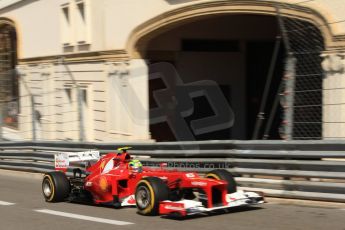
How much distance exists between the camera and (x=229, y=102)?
19328 millimetres

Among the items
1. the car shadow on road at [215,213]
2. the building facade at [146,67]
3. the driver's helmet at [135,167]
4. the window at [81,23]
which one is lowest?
the car shadow on road at [215,213]

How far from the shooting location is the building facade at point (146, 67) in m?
15.6

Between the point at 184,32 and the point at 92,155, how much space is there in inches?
306

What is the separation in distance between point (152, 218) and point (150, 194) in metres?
0.36

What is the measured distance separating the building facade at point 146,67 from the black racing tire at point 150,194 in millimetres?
5112

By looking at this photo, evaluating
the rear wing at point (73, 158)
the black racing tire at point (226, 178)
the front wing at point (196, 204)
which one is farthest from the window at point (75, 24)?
the front wing at point (196, 204)

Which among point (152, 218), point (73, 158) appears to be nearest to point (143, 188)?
point (152, 218)

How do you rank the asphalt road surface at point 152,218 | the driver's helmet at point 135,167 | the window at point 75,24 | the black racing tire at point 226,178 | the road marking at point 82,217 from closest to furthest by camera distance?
the asphalt road surface at point 152,218 → the road marking at point 82,217 → the black racing tire at point 226,178 → the driver's helmet at point 135,167 → the window at point 75,24

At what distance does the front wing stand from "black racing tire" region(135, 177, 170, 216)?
0.11 metres

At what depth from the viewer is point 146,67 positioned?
16000mm

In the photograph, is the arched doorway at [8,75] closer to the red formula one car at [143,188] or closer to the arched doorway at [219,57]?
the arched doorway at [219,57]

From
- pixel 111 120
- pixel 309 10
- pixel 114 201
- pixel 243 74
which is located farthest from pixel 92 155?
pixel 243 74

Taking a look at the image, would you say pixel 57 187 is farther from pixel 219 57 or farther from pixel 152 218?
pixel 219 57

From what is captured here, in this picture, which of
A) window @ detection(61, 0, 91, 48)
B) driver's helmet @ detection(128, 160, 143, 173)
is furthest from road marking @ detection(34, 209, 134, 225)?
window @ detection(61, 0, 91, 48)
